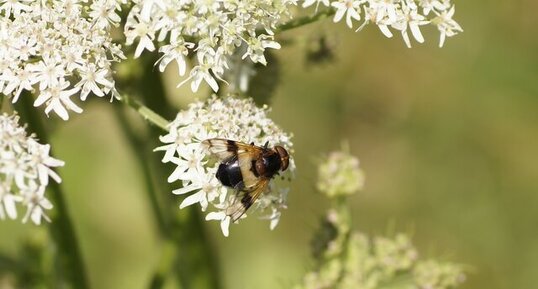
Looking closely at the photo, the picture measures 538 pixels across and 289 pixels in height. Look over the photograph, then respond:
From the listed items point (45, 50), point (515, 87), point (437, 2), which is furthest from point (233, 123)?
point (515, 87)

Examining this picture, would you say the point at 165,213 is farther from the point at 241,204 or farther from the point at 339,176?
the point at 241,204

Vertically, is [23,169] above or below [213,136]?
below

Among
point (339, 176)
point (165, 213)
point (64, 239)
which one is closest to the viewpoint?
point (64, 239)

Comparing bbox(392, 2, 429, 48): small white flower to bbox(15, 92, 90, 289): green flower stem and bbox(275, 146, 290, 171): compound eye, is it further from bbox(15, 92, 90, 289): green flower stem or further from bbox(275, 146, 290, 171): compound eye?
bbox(15, 92, 90, 289): green flower stem

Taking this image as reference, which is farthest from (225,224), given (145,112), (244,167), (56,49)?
(56,49)

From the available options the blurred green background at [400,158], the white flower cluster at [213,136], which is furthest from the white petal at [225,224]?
the blurred green background at [400,158]

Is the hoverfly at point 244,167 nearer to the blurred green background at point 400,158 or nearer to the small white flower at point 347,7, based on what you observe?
the small white flower at point 347,7

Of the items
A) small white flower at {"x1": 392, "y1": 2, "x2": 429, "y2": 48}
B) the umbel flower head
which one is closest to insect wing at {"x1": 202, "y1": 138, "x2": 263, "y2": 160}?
small white flower at {"x1": 392, "y1": 2, "x2": 429, "y2": 48}
